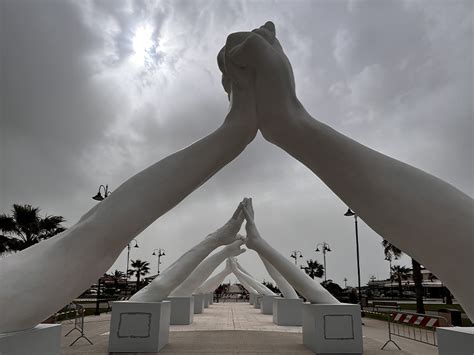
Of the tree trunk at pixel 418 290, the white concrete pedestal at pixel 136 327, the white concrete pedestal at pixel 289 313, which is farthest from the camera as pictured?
the tree trunk at pixel 418 290

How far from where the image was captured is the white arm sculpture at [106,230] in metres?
4.93

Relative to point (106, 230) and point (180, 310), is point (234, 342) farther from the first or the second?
point (106, 230)

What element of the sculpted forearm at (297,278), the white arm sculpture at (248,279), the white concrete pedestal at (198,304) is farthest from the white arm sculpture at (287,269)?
the white arm sculpture at (248,279)

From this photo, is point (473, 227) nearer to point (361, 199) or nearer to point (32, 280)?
point (361, 199)

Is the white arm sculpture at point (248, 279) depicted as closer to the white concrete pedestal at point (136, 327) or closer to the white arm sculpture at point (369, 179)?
the white concrete pedestal at point (136, 327)

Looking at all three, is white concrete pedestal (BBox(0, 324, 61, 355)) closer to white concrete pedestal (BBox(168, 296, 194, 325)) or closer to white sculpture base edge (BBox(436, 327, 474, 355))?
white sculpture base edge (BBox(436, 327, 474, 355))

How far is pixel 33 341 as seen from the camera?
16.2 ft

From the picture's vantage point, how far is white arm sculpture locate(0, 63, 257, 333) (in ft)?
16.2

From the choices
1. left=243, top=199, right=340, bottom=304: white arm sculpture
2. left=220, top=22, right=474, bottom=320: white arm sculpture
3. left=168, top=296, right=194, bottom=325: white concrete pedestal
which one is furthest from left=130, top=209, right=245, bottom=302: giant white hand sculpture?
left=220, top=22, right=474, bottom=320: white arm sculpture

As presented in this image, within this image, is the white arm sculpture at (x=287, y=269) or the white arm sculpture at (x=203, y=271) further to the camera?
the white arm sculpture at (x=203, y=271)

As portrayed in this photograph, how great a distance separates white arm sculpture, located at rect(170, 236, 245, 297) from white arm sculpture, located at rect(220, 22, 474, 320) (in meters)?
14.2

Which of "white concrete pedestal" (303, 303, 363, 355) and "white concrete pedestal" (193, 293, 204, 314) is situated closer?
"white concrete pedestal" (303, 303, 363, 355)

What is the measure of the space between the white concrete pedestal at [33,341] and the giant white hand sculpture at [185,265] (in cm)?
636

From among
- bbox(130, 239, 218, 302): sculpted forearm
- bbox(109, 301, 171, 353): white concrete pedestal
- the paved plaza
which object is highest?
bbox(130, 239, 218, 302): sculpted forearm
